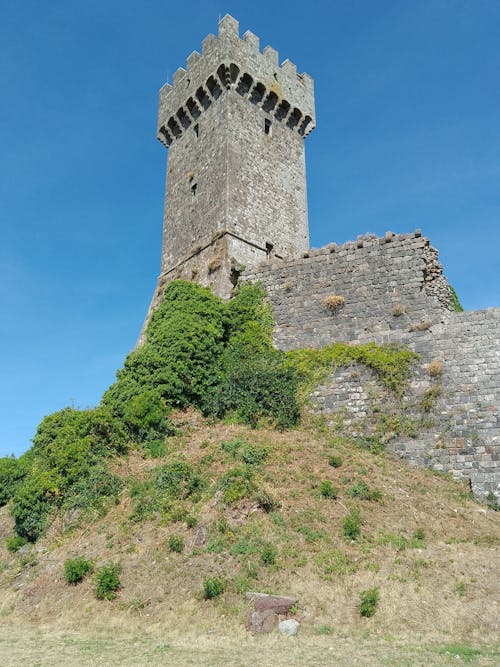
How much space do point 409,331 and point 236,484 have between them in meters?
6.61

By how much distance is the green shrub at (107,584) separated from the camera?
30.0 feet

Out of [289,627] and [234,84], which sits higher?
[234,84]

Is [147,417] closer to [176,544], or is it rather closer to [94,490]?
[94,490]

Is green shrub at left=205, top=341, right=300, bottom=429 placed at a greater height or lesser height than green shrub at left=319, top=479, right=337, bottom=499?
greater

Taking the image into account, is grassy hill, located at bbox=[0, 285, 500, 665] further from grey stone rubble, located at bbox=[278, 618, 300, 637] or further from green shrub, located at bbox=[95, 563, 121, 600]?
grey stone rubble, located at bbox=[278, 618, 300, 637]

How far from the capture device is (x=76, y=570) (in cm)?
982

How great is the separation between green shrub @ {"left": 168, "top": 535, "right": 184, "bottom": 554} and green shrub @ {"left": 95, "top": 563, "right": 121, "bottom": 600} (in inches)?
38.6

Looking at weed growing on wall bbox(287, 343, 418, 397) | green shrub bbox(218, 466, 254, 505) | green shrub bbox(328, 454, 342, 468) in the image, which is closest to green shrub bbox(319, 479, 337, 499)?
green shrub bbox(328, 454, 342, 468)

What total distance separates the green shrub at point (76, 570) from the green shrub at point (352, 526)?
174 inches

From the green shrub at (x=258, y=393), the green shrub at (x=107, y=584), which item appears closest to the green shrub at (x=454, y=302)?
the green shrub at (x=258, y=393)

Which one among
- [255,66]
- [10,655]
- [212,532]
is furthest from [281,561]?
[255,66]

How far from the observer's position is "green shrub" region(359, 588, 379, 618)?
7.96m

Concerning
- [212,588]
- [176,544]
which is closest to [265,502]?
Result: [176,544]

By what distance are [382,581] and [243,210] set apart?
47.3 ft
